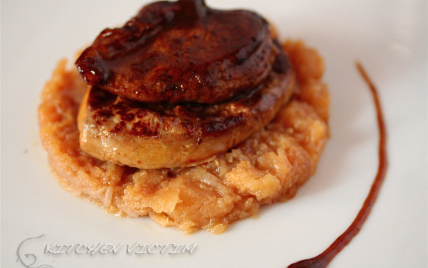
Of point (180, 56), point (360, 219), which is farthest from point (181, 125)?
point (360, 219)

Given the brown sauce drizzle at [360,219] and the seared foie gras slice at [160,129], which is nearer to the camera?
the brown sauce drizzle at [360,219]

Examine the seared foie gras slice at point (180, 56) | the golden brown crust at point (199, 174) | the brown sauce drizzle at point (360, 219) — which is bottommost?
the brown sauce drizzle at point (360, 219)

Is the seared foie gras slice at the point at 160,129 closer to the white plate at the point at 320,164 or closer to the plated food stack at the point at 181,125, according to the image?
the plated food stack at the point at 181,125

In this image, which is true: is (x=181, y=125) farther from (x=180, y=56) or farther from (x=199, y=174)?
(x=180, y=56)

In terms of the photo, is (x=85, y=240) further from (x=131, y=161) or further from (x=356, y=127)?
(x=356, y=127)

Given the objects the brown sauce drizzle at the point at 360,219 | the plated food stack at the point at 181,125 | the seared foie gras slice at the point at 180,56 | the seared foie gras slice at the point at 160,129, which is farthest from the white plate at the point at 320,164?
the seared foie gras slice at the point at 180,56

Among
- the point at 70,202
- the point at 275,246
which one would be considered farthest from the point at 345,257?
the point at 70,202
